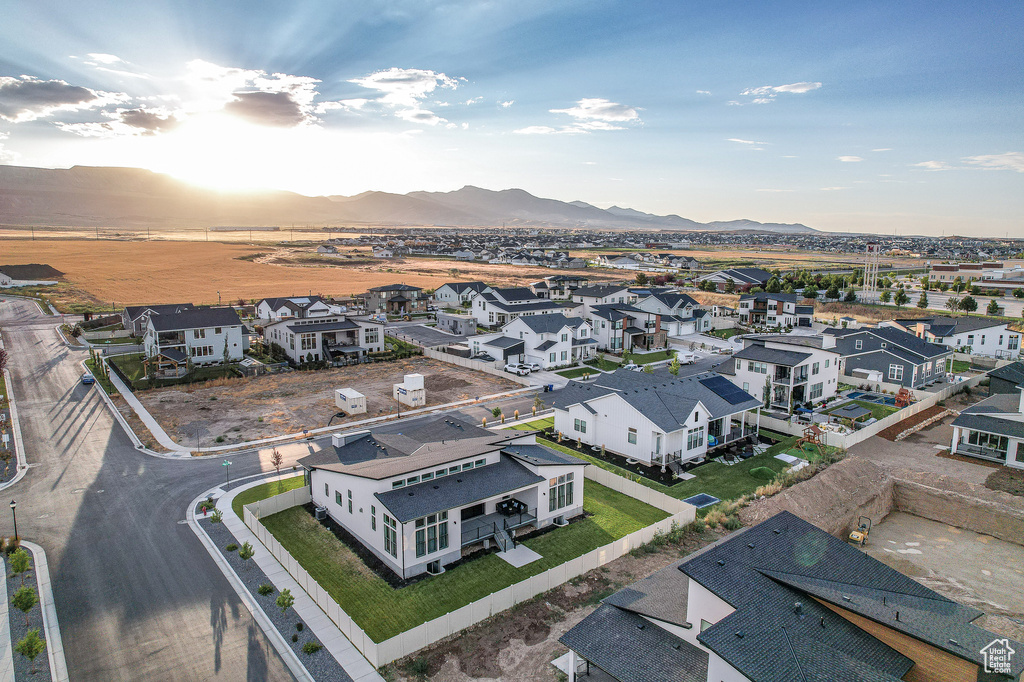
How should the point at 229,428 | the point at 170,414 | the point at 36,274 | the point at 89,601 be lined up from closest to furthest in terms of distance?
the point at 89,601 → the point at 229,428 → the point at 170,414 → the point at 36,274

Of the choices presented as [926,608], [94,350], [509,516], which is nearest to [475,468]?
[509,516]

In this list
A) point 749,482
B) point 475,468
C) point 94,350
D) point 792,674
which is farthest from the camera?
point 94,350

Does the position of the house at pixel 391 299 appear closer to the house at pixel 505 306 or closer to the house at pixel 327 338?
the house at pixel 505 306

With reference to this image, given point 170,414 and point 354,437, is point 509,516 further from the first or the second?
point 170,414

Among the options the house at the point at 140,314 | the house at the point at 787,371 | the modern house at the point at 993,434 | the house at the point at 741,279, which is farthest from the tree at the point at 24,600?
the house at the point at 741,279

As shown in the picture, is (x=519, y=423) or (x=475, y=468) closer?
(x=475, y=468)

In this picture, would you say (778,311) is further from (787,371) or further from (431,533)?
(431,533)
